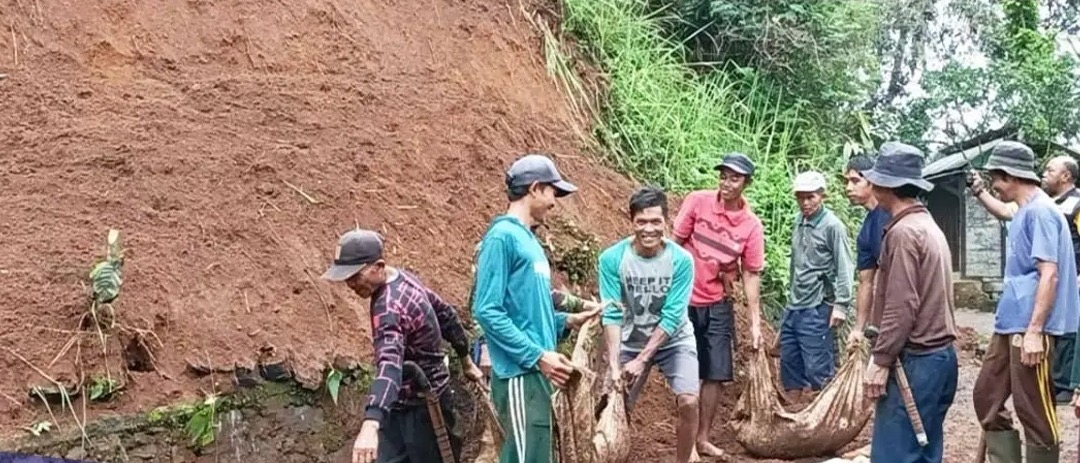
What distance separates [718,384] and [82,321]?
11.3 feet

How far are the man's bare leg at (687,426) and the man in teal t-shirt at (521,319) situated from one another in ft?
5.07

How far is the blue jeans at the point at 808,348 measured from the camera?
22.6ft

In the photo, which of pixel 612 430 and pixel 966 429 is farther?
pixel 966 429

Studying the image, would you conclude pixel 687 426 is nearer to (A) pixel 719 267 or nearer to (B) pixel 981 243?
(A) pixel 719 267

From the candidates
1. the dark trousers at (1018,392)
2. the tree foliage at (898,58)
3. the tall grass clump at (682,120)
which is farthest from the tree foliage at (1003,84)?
the dark trousers at (1018,392)

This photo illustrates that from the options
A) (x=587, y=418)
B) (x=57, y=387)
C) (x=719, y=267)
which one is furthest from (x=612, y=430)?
(x=57, y=387)

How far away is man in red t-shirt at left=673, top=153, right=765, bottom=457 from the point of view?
6293 mm

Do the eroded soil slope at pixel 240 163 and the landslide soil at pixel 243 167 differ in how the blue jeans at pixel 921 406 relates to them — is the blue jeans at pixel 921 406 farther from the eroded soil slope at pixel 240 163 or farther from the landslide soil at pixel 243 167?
the eroded soil slope at pixel 240 163

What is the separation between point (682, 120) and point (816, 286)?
3770 mm

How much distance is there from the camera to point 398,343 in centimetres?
407

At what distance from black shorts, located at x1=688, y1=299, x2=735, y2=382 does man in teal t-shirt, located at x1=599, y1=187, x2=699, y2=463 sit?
0.38 metres

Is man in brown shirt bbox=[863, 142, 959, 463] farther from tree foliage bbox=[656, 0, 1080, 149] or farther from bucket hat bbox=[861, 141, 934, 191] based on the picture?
tree foliage bbox=[656, 0, 1080, 149]

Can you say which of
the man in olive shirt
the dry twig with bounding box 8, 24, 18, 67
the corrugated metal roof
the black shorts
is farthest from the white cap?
the corrugated metal roof

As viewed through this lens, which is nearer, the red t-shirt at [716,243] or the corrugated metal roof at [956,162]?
the red t-shirt at [716,243]
